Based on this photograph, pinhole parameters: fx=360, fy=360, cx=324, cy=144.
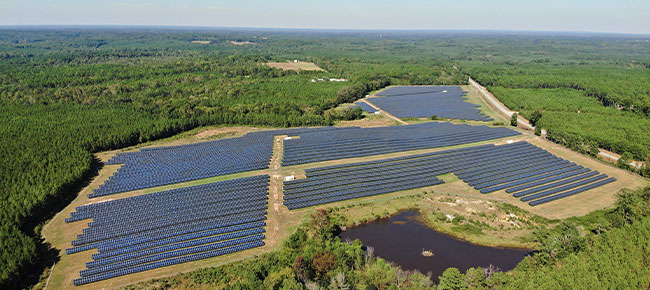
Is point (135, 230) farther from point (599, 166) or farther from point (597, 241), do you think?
point (599, 166)

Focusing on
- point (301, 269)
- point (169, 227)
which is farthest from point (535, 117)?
point (169, 227)

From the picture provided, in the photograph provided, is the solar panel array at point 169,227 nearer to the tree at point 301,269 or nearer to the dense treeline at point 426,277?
the dense treeline at point 426,277

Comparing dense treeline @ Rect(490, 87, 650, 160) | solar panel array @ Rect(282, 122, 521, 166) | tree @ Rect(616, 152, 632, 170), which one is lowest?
tree @ Rect(616, 152, 632, 170)

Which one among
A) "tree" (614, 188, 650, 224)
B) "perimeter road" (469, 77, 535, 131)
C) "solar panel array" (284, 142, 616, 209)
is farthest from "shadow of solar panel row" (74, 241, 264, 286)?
"perimeter road" (469, 77, 535, 131)

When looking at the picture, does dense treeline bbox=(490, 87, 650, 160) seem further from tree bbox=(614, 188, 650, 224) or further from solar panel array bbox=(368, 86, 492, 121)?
tree bbox=(614, 188, 650, 224)

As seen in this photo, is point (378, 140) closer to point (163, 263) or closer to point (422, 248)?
point (422, 248)
